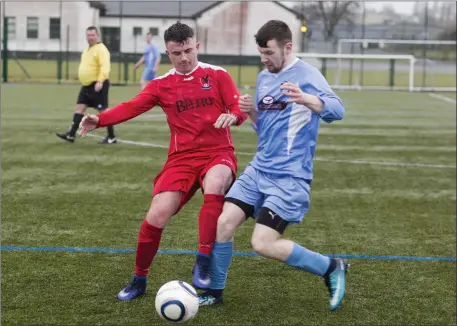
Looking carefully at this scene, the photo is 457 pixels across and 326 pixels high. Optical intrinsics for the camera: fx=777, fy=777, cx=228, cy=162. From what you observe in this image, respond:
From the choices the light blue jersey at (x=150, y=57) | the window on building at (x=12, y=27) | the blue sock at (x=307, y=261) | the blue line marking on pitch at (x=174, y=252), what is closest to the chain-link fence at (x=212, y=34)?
the window on building at (x=12, y=27)

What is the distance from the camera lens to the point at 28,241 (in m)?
6.87

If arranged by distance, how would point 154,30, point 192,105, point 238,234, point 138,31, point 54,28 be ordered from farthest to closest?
point 154,30 < point 54,28 < point 138,31 < point 238,234 < point 192,105

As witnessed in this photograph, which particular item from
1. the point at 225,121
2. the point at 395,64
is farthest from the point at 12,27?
the point at 225,121

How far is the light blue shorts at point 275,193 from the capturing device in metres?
4.92

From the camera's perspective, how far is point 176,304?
4598mm

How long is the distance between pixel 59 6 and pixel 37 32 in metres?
1.70

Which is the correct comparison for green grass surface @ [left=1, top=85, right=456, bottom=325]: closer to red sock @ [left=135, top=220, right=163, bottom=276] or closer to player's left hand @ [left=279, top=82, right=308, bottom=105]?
red sock @ [left=135, top=220, right=163, bottom=276]

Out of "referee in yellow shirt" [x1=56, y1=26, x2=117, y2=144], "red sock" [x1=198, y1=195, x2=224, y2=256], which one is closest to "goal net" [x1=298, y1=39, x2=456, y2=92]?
"referee in yellow shirt" [x1=56, y1=26, x2=117, y2=144]

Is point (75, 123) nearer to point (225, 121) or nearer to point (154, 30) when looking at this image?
point (225, 121)

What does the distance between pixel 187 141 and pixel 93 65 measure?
860cm

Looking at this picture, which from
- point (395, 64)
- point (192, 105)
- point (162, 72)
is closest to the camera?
point (192, 105)

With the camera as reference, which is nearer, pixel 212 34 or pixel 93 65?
pixel 93 65

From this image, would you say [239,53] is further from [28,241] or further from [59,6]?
[28,241]

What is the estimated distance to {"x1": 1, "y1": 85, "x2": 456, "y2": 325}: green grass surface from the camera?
17.1ft
